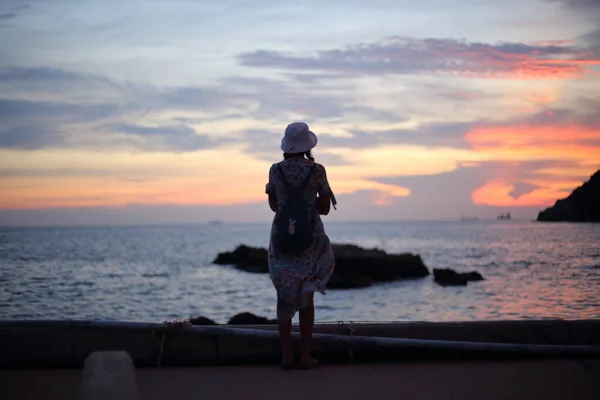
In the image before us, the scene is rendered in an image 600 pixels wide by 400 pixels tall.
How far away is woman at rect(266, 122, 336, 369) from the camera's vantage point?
5.16 metres

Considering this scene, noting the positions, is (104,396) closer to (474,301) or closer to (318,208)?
(318,208)

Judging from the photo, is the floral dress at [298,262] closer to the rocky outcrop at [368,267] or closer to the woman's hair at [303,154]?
the woman's hair at [303,154]

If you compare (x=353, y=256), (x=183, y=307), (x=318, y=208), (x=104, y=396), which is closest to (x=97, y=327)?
(x=318, y=208)

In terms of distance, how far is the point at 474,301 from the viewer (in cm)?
2786

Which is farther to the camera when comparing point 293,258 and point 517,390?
point 293,258

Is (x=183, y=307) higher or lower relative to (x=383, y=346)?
lower

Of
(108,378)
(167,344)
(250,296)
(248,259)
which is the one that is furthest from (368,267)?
(108,378)

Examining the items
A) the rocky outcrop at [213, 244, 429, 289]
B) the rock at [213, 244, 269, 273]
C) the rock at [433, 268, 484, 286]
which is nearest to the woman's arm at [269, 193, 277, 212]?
the rocky outcrop at [213, 244, 429, 289]

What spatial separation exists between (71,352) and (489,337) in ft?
10.7

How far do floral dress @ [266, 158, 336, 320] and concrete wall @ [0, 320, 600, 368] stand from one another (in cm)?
47

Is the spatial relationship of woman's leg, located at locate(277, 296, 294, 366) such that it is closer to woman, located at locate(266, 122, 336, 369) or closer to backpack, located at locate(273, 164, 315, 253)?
woman, located at locate(266, 122, 336, 369)

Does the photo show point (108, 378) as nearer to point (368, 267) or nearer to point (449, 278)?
point (449, 278)

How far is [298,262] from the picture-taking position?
5.22 meters

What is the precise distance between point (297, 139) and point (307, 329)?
1.41m
